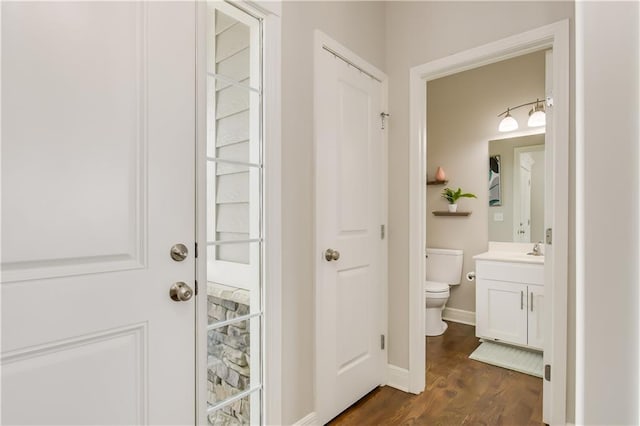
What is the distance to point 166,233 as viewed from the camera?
110 cm

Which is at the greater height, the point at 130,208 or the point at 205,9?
the point at 205,9

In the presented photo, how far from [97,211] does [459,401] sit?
216cm

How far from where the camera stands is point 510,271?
2799 millimetres

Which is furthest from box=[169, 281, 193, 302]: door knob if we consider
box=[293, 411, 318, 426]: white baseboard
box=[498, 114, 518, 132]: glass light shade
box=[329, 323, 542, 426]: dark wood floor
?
box=[498, 114, 518, 132]: glass light shade

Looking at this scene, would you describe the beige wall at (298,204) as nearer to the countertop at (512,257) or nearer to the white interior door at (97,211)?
the white interior door at (97,211)

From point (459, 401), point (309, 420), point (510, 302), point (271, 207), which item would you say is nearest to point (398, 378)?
point (459, 401)

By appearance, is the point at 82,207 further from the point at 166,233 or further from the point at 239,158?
the point at 239,158

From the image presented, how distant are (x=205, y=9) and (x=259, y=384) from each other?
1.52 meters

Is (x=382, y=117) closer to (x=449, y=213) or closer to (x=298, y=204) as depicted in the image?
(x=298, y=204)

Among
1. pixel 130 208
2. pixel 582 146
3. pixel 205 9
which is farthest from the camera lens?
pixel 205 9

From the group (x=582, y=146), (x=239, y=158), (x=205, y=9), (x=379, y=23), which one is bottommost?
(x=582, y=146)

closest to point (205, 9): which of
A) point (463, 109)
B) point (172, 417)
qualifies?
point (172, 417)

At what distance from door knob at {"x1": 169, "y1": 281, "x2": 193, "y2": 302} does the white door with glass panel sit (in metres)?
0.13

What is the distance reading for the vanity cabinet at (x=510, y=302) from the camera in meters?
2.68
